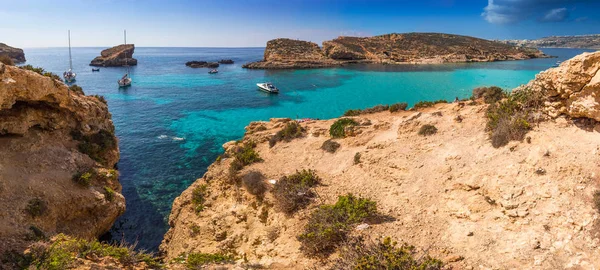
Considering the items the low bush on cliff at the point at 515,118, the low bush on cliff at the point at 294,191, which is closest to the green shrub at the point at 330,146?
the low bush on cliff at the point at 294,191

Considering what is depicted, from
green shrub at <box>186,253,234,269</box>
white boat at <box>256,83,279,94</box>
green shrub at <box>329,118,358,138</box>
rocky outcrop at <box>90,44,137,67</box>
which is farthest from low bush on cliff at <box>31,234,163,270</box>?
rocky outcrop at <box>90,44,137,67</box>

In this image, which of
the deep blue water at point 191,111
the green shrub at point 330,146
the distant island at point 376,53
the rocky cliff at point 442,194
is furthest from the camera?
the distant island at point 376,53

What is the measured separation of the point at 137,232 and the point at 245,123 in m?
18.4

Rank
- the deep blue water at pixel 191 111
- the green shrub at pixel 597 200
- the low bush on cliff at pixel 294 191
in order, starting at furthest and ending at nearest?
1. the deep blue water at pixel 191 111
2. the low bush on cliff at pixel 294 191
3. the green shrub at pixel 597 200

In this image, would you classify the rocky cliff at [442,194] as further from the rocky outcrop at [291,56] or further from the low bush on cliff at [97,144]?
the rocky outcrop at [291,56]

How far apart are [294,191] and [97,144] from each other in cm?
1253

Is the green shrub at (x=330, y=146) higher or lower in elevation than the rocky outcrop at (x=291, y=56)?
lower

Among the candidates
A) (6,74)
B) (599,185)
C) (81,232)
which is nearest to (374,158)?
(599,185)

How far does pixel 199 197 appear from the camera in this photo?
14.4m

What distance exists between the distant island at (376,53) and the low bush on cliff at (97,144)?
214 ft

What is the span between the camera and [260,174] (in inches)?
544

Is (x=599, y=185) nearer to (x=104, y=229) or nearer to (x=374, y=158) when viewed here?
(x=374, y=158)

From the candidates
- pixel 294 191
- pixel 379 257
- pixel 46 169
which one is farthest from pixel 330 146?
pixel 46 169

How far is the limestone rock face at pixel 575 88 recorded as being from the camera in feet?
27.8
